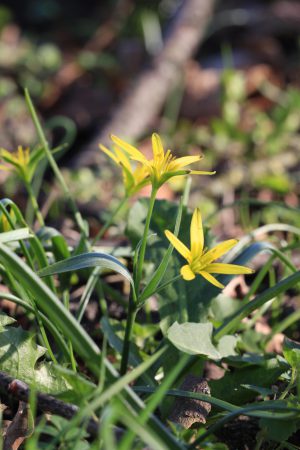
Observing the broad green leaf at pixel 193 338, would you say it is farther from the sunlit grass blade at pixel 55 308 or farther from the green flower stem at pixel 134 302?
the sunlit grass blade at pixel 55 308

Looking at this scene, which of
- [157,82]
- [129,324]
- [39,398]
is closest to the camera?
[39,398]

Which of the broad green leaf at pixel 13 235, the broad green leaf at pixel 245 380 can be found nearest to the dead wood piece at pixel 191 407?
the broad green leaf at pixel 245 380

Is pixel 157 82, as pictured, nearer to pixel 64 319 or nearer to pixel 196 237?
pixel 196 237

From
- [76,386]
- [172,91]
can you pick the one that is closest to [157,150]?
[76,386]

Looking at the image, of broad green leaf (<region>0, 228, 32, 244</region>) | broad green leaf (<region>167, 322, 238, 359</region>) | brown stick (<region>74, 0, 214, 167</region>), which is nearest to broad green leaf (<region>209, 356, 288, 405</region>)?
broad green leaf (<region>167, 322, 238, 359</region>)

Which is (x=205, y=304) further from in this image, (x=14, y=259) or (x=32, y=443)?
(x=32, y=443)
